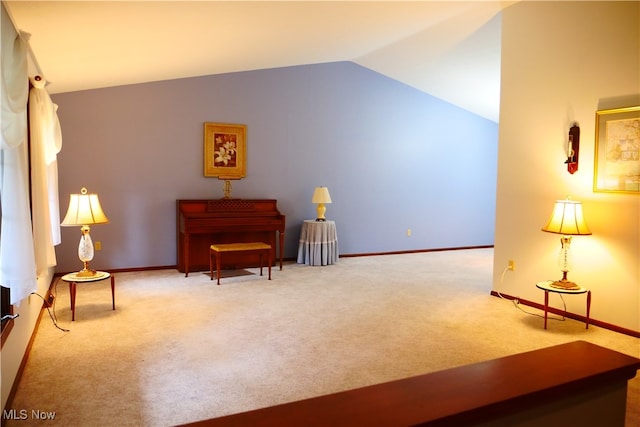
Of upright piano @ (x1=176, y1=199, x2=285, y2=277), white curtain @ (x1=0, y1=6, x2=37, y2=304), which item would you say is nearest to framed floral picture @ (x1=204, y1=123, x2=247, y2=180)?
upright piano @ (x1=176, y1=199, x2=285, y2=277)

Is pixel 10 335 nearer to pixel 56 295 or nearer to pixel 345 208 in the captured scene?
pixel 56 295

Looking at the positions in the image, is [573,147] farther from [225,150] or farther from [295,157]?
[225,150]

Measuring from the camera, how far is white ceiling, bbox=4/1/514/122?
9.62 ft

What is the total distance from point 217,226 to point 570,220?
373 cm

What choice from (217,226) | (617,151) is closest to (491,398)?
(617,151)

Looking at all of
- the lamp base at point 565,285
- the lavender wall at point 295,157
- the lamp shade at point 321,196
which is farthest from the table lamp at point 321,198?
the lamp base at point 565,285

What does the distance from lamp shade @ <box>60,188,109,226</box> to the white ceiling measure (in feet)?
3.62

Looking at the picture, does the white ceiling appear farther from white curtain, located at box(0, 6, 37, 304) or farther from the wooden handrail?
the wooden handrail

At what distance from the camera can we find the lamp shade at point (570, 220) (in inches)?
139

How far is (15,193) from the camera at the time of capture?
2.23 meters

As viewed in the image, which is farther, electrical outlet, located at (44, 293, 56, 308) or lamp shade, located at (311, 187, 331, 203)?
lamp shade, located at (311, 187, 331, 203)

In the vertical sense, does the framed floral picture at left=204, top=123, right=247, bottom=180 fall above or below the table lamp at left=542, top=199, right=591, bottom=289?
above

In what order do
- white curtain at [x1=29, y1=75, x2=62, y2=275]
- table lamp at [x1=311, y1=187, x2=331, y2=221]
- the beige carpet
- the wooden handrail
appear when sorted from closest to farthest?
the wooden handrail < the beige carpet < white curtain at [x1=29, y1=75, x2=62, y2=275] < table lamp at [x1=311, y1=187, x2=331, y2=221]

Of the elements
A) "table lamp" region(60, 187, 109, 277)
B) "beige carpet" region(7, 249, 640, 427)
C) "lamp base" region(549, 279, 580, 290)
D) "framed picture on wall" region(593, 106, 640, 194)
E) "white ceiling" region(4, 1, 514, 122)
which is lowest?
"beige carpet" region(7, 249, 640, 427)
